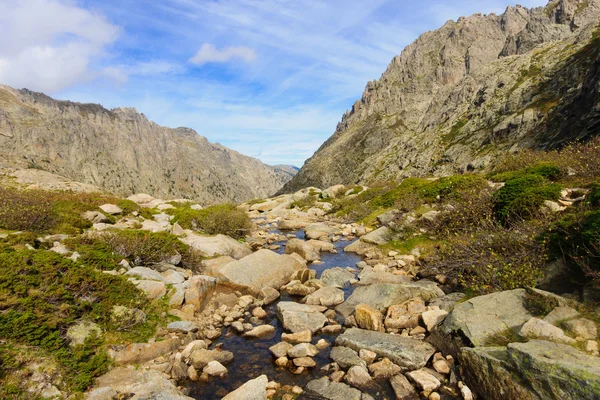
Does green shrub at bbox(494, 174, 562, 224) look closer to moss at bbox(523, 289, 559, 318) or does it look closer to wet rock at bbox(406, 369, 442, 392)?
moss at bbox(523, 289, 559, 318)

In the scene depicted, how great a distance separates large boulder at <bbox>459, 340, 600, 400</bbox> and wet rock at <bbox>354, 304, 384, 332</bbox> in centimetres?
307

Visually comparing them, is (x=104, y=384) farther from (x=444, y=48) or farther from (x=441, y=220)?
(x=444, y=48)

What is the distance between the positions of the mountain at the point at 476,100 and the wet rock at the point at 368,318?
47945mm

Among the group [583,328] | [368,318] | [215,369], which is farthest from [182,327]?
[583,328]

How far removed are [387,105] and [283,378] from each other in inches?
7305

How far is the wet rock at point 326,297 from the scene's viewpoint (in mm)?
12367

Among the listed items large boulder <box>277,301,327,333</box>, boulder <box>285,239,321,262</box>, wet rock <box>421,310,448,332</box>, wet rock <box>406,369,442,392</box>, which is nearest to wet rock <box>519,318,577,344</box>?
wet rock <box>406,369,442,392</box>

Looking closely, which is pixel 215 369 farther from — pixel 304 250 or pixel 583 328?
pixel 304 250

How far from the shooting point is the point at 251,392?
694cm

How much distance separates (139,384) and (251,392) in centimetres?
247

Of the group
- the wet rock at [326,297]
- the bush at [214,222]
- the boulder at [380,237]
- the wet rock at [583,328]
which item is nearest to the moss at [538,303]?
the wet rock at [583,328]

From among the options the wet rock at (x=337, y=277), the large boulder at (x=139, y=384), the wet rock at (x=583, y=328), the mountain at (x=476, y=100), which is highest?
the mountain at (x=476, y=100)

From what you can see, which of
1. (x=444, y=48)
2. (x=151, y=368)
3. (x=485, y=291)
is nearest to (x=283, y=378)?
(x=151, y=368)

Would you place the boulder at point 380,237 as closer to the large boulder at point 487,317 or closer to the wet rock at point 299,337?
the large boulder at point 487,317
